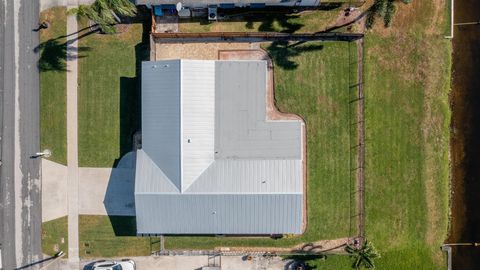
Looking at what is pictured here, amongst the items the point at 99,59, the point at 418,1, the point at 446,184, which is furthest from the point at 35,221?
the point at 418,1

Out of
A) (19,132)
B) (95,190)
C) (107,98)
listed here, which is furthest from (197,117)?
(19,132)

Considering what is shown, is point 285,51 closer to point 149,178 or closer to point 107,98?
point 149,178

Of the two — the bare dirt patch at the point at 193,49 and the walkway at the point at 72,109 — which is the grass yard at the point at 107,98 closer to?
the walkway at the point at 72,109

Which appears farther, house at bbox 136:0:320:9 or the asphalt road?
the asphalt road

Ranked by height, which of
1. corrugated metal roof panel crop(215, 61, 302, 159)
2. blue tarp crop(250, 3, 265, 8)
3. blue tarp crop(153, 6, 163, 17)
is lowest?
corrugated metal roof panel crop(215, 61, 302, 159)

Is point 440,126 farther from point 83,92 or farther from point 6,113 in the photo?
point 6,113

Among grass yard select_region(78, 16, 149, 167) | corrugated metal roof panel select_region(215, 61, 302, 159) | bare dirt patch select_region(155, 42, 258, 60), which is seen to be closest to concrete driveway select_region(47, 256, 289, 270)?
grass yard select_region(78, 16, 149, 167)

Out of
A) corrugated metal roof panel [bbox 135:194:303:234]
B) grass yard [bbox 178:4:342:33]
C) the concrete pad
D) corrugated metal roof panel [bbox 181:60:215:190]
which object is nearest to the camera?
corrugated metal roof panel [bbox 181:60:215:190]

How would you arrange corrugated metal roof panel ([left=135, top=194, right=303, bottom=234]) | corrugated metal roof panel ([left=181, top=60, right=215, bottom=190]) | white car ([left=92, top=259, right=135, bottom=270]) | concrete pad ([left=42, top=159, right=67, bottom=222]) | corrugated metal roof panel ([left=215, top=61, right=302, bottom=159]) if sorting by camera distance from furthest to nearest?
concrete pad ([left=42, top=159, right=67, bottom=222]), white car ([left=92, top=259, right=135, bottom=270]), corrugated metal roof panel ([left=215, top=61, right=302, bottom=159]), corrugated metal roof panel ([left=135, top=194, right=303, bottom=234]), corrugated metal roof panel ([left=181, top=60, right=215, bottom=190])

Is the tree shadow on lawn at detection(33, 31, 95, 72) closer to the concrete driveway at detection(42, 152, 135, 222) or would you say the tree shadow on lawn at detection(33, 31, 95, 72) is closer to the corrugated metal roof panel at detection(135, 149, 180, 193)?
the concrete driveway at detection(42, 152, 135, 222)
